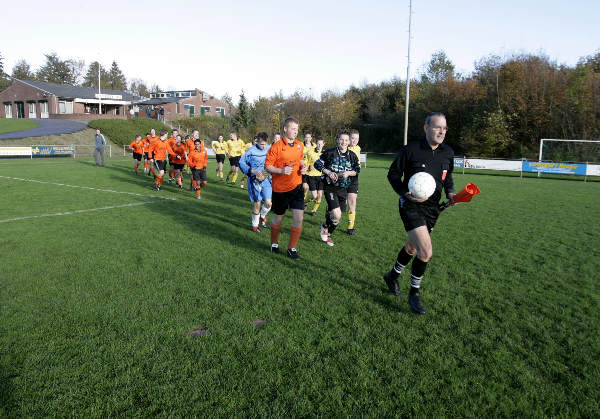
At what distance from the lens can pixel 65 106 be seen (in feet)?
175

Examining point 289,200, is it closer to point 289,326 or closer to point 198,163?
point 289,326

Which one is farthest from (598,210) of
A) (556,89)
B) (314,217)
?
(556,89)

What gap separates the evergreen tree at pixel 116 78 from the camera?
93312 mm

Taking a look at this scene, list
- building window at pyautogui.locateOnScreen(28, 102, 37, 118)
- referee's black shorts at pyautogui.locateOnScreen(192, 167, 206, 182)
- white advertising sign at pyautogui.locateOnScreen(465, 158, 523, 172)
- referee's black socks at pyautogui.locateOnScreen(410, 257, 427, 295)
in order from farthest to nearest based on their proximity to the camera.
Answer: building window at pyautogui.locateOnScreen(28, 102, 37, 118)
white advertising sign at pyautogui.locateOnScreen(465, 158, 523, 172)
referee's black shorts at pyautogui.locateOnScreen(192, 167, 206, 182)
referee's black socks at pyautogui.locateOnScreen(410, 257, 427, 295)

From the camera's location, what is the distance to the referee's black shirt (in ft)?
14.2

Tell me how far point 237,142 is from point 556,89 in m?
26.1

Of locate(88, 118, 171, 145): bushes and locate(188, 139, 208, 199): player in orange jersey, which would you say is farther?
locate(88, 118, 171, 145): bushes

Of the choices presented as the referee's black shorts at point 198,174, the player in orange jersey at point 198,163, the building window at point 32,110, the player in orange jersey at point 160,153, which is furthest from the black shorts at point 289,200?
the building window at point 32,110

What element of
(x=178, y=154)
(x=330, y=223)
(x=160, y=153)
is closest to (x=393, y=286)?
(x=330, y=223)

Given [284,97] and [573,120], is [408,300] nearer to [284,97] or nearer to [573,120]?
[573,120]

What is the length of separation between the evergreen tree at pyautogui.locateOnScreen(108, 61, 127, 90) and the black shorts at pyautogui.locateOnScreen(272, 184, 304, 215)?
101 meters

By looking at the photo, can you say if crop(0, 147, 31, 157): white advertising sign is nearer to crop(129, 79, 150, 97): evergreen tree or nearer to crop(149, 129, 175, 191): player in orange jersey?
crop(149, 129, 175, 191): player in orange jersey

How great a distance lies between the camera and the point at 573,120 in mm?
27391

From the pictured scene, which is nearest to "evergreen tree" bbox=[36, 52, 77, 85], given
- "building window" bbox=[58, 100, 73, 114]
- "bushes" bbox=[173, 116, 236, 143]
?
"building window" bbox=[58, 100, 73, 114]
